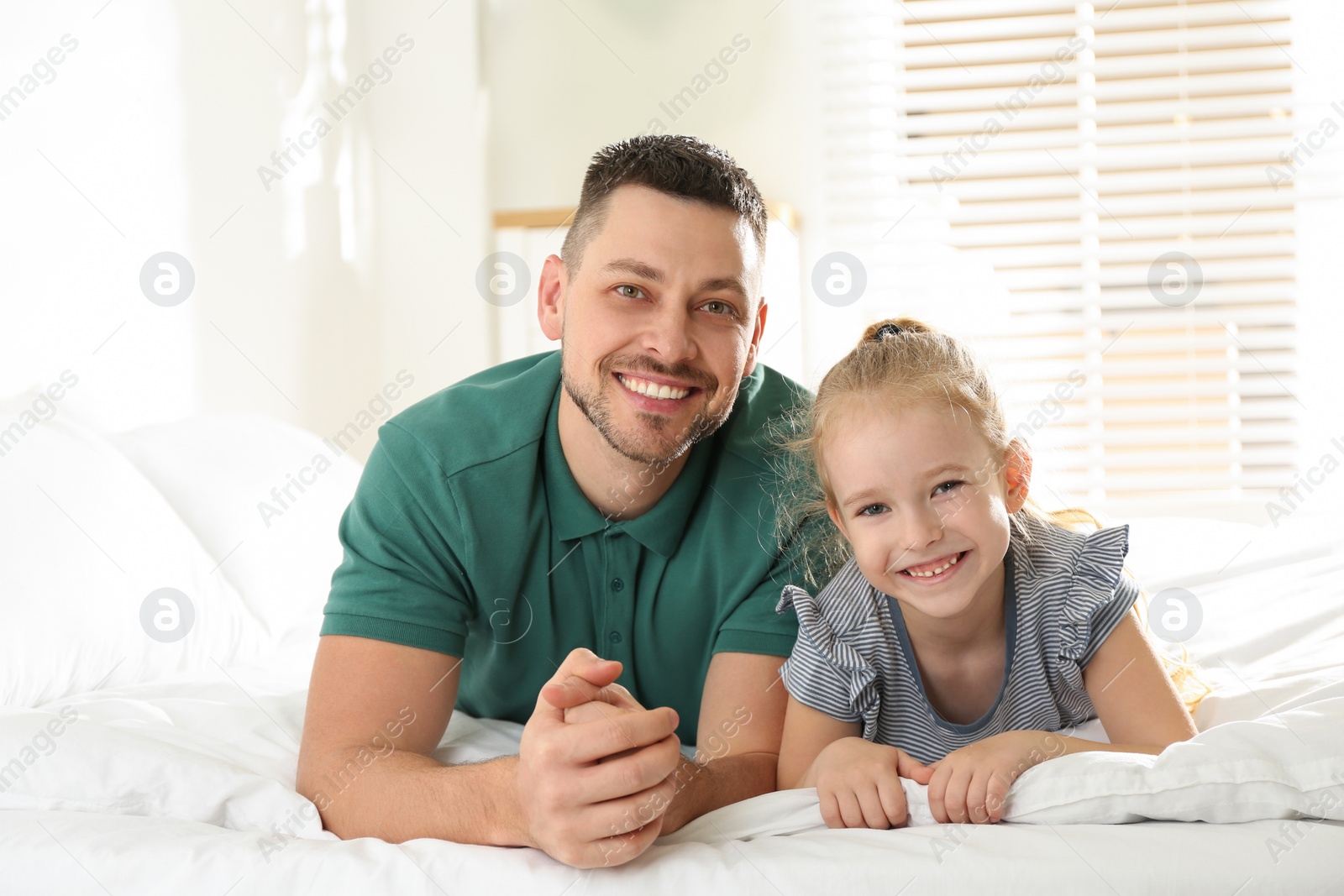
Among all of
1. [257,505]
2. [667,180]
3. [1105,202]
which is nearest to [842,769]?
[667,180]

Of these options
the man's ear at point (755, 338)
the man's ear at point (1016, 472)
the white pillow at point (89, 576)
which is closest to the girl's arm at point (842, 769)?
the man's ear at point (1016, 472)

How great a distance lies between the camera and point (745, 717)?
3.46 feet

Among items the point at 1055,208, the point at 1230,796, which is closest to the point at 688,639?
the point at 1230,796

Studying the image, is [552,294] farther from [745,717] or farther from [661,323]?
[745,717]

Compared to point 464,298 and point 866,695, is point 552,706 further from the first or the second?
point 464,298

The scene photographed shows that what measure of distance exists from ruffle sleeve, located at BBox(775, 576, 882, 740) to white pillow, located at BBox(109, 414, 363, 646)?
0.75m

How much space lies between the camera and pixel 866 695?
A: 104 centimetres

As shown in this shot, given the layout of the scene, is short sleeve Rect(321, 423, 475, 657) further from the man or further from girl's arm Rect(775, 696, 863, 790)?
girl's arm Rect(775, 696, 863, 790)

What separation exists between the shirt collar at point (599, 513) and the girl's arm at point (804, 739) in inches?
8.9

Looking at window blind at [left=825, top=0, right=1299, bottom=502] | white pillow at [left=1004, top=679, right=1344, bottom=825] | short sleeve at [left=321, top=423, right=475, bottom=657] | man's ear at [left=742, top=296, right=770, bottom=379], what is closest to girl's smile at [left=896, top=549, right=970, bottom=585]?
white pillow at [left=1004, top=679, right=1344, bottom=825]

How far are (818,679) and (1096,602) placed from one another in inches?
10.3

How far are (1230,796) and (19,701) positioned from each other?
1.05m

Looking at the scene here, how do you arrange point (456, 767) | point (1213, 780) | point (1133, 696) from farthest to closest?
point (1133, 696), point (456, 767), point (1213, 780)

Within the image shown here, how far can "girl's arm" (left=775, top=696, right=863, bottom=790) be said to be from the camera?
39.7 inches
